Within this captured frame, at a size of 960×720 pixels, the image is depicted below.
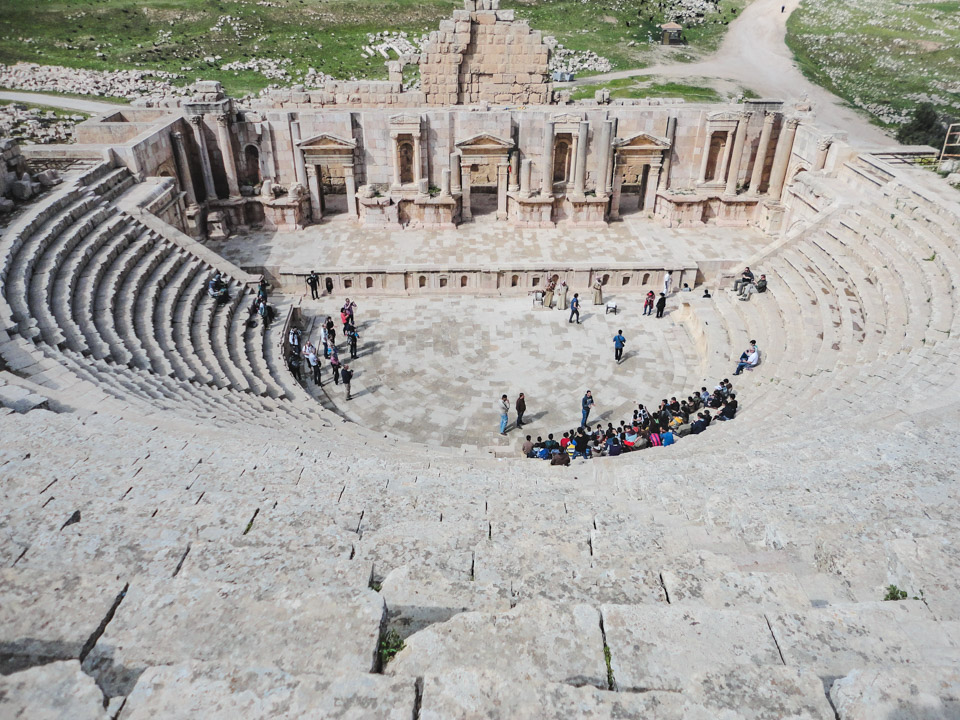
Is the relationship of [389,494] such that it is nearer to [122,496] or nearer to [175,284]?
[122,496]

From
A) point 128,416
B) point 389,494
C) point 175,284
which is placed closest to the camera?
point 389,494

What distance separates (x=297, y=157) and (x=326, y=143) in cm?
144

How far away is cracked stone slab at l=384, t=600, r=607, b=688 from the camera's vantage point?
3.70 meters

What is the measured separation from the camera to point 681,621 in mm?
4000

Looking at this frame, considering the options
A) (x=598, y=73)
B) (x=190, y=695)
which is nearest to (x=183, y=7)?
(x=598, y=73)

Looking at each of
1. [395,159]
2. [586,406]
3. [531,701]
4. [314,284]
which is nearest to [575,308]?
[586,406]

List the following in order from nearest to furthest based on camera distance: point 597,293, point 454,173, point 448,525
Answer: point 448,525 < point 597,293 < point 454,173

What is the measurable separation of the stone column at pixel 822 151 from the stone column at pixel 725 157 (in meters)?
3.48

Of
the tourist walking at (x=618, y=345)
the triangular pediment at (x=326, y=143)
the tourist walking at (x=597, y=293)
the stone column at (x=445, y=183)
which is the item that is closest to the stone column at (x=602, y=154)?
the stone column at (x=445, y=183)

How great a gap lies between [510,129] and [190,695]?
80.4 ft

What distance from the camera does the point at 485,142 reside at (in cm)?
2517

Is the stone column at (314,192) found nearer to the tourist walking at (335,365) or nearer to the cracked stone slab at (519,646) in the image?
the tourist walking at (335,365)

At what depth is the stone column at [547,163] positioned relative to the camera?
81.4 ft

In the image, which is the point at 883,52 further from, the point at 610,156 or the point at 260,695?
the point at 260,695
